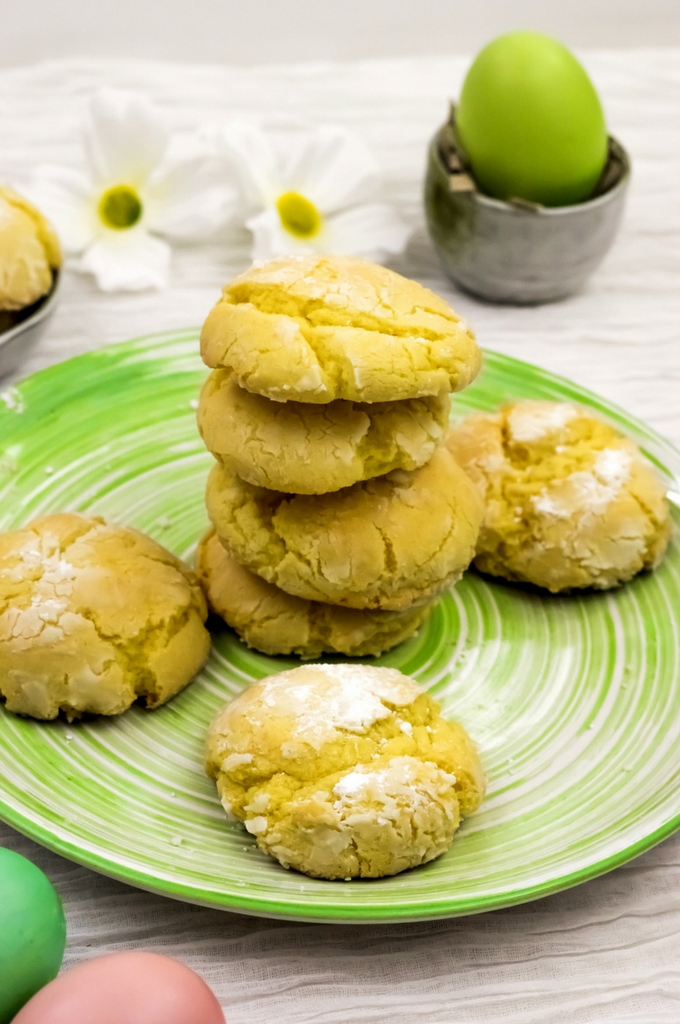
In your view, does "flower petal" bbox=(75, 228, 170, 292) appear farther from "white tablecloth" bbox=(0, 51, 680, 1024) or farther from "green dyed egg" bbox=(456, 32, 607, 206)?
"green dyed egg" bbox=(456, 32, 607, 206)

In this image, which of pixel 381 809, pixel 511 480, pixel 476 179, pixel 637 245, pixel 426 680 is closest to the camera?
pixel 381 809

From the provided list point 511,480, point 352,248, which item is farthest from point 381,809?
point 352,248

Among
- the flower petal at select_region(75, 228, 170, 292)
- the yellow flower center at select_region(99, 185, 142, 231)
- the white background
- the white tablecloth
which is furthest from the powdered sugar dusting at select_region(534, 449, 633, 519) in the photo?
the white background

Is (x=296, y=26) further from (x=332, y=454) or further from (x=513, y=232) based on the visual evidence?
(x=332, y=454)

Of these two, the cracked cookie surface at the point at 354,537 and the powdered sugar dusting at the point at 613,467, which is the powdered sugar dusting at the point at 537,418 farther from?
the cracked cookie surface at the point at 354,537

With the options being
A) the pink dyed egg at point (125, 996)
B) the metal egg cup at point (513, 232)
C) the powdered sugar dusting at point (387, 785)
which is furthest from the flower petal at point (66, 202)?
the pink dyed egg at point (125, 996)

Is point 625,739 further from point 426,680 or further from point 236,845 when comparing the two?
point 236,845
